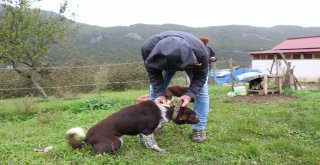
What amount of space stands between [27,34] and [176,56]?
Result: 9627 mm

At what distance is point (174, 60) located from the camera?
339cm

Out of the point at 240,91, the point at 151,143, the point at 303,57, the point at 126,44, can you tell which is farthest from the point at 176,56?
the point at 126,44

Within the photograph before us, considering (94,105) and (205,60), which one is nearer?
(205,60)

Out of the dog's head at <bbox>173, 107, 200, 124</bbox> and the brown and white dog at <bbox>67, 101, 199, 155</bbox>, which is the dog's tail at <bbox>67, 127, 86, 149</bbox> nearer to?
the brown and white dog at <bbox>67, 101, 199, 155</bbox>

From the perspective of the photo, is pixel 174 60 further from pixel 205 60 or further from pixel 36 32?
pixel 36 32

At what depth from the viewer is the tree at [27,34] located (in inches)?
436

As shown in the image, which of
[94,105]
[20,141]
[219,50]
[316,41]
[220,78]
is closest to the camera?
[20,141]

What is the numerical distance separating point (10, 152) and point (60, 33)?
8872 millimetres

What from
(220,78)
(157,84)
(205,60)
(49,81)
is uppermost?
(205,60)

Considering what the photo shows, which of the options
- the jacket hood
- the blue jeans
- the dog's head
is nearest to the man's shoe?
the blue jeans

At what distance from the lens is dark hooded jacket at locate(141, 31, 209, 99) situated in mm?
3389

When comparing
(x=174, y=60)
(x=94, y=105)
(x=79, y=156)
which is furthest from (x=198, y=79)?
(x=94, y=105)

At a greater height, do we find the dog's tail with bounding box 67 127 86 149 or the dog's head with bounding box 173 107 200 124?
the dog's head with bounding box 173 107 200 124

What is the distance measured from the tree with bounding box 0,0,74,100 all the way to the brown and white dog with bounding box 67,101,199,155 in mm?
7537
